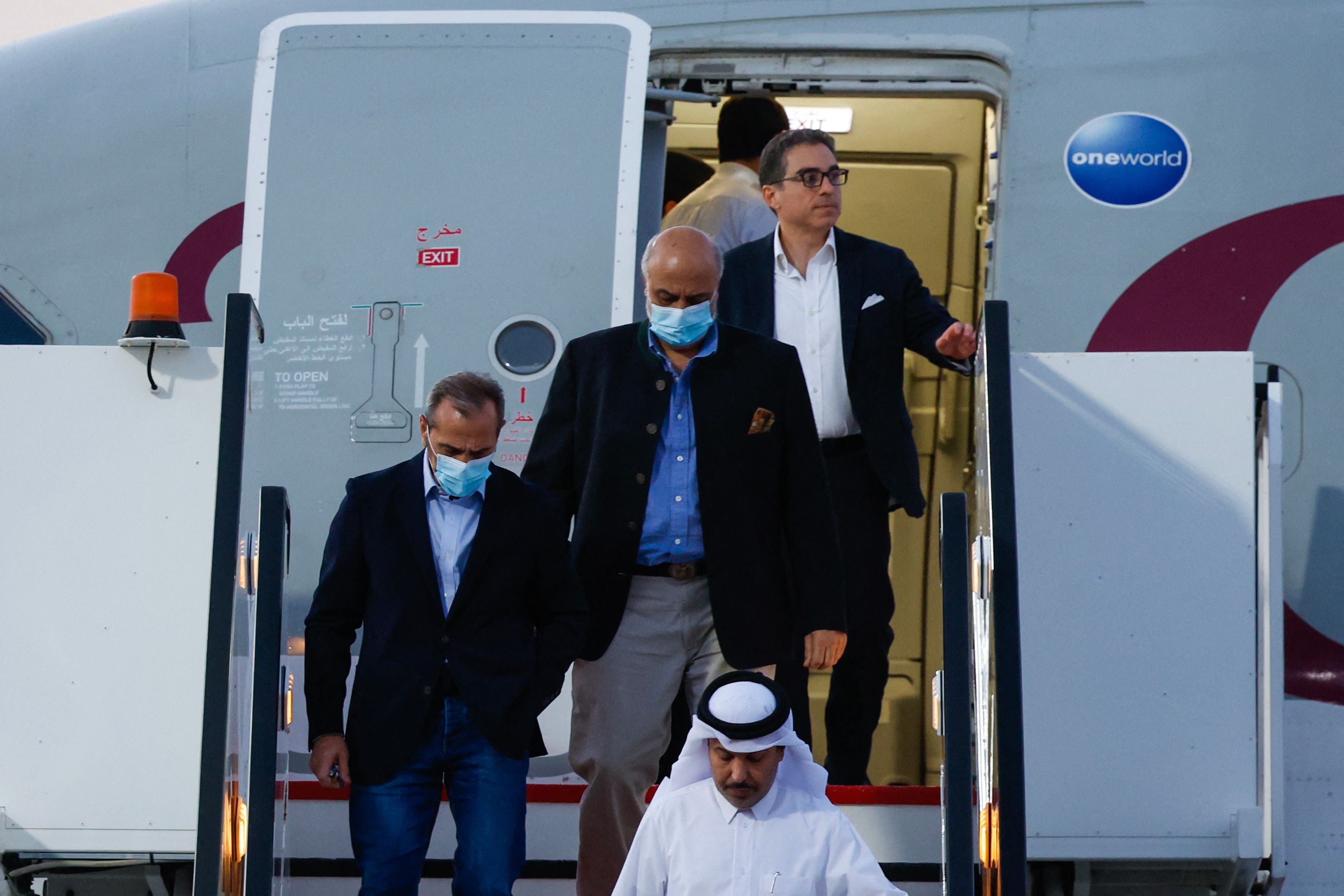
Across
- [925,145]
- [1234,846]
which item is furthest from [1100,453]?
[925,145]

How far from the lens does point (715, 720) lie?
322 cm

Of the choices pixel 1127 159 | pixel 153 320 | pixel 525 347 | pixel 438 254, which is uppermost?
pixel 1127 159

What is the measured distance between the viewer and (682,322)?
12.6 feet

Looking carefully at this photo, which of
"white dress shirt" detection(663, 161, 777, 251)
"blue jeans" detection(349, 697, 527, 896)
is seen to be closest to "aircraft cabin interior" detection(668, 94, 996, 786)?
"white dress shirt" detection(663, 161, 777, 251)

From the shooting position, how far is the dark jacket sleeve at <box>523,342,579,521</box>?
404 centimetres

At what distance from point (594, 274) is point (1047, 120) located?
5.36 ft

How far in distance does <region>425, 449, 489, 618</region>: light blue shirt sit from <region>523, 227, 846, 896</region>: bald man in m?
0.26

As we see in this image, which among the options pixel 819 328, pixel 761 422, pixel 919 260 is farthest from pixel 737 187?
pixel 919 260

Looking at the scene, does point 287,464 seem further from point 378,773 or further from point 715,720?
point 715,720

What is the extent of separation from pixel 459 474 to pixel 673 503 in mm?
517

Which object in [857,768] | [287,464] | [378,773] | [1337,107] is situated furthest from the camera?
[1337,107]

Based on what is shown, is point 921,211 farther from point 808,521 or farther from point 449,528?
point 449,528

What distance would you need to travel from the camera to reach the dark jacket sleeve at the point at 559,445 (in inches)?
159

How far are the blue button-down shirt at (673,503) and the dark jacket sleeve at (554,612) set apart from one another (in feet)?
0.68
